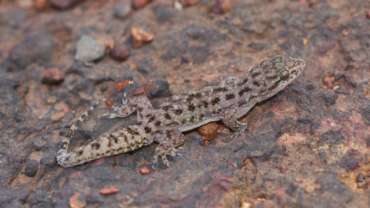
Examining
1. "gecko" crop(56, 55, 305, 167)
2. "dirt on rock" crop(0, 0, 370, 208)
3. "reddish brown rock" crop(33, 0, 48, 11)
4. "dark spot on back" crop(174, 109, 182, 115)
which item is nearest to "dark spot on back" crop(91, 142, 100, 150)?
"gecko" crop(56, 55, 305, 167)

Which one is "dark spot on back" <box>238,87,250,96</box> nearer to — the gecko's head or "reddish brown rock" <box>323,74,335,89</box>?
the gecko's head

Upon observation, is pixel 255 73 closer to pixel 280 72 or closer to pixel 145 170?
pixel 280 72

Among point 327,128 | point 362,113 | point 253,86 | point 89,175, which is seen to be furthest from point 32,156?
point 362,113

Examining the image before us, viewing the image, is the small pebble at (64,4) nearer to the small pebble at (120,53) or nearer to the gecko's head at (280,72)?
the small pebble at (120,53)

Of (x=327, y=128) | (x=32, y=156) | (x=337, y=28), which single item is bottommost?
(x=32, y=156)

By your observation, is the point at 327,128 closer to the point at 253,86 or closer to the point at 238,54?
the point at 253,86

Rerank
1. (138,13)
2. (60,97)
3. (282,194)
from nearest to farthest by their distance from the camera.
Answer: (282,194) → (60,97) → (138,13)

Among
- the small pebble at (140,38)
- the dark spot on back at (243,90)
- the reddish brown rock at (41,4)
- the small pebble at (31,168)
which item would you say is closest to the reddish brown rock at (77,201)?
the small pebble at (31,168)
